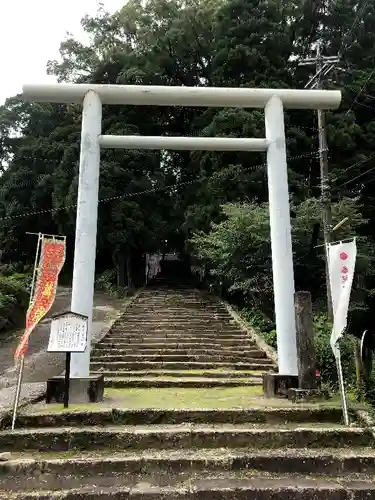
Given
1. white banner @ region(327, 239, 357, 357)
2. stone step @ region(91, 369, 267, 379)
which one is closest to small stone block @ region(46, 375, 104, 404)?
stone step @ region(91, 369, 267, 379)

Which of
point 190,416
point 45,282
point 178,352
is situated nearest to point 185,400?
point 190,416

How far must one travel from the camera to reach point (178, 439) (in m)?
4.32

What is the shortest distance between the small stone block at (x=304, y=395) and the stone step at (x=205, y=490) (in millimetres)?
1570

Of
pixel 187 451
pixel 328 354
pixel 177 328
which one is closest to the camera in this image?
pixel 187 451

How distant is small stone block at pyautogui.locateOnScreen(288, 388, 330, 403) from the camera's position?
532cm

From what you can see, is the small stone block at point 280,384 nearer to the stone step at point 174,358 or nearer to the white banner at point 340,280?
the white banner at point 340,280

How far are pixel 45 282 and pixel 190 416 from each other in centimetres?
235

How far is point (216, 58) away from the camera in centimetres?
1914

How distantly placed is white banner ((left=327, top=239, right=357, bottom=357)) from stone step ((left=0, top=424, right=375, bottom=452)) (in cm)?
99

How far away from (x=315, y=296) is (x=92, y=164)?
9.32m

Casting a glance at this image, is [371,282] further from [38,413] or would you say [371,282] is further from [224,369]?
[38,413]

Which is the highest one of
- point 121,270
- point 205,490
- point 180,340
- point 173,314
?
point 121,270

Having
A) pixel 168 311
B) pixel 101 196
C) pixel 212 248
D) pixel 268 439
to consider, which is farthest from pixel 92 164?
pixel 101 196

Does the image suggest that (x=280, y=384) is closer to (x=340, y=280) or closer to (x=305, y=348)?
(x=305, y=348)
